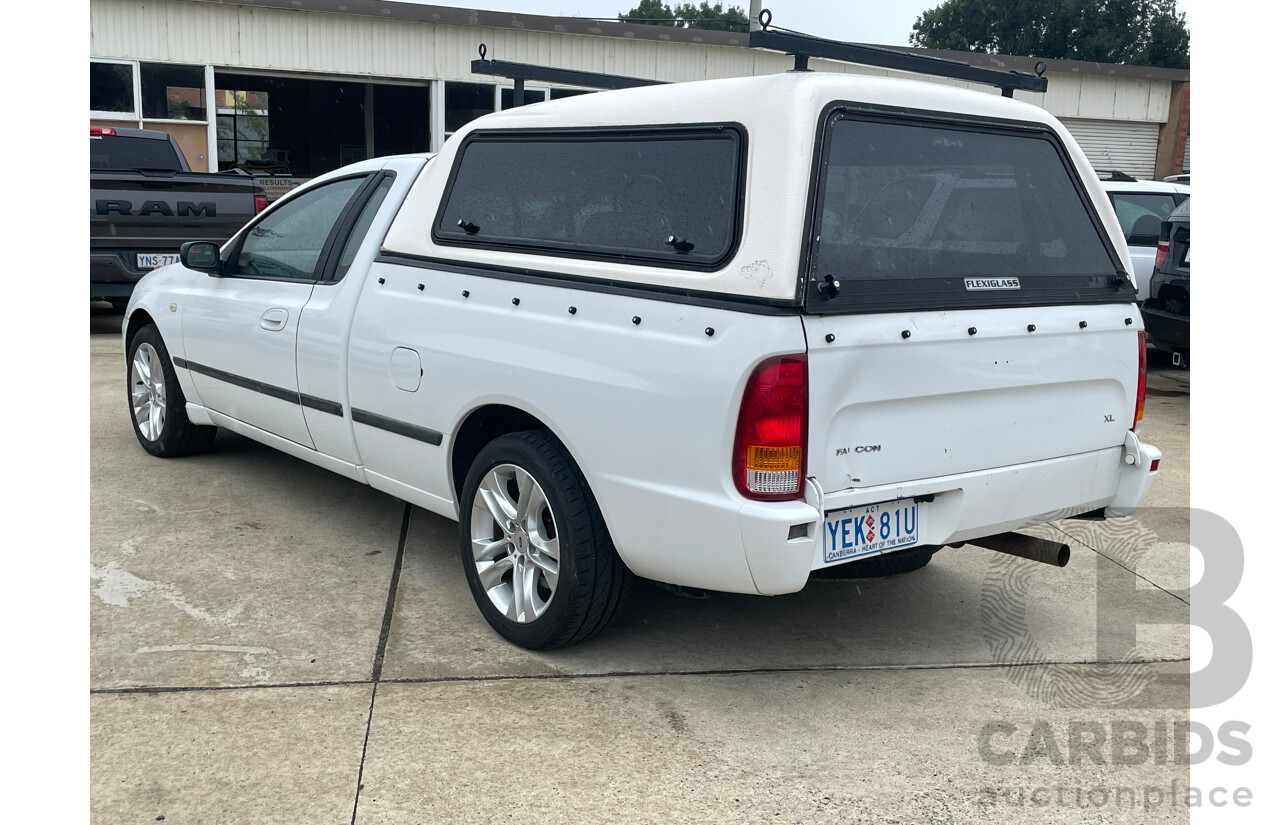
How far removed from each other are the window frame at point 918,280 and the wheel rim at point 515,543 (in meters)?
1.14

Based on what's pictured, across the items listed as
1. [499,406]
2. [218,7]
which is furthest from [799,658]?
[218,7]

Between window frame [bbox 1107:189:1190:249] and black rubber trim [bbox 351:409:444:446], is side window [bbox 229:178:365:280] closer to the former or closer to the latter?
black rubber trim [bbox 351:409:444:446]

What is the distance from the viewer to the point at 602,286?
344cm

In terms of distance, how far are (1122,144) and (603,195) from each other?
23.3m

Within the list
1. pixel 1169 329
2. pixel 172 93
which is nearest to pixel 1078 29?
pixel 172 93

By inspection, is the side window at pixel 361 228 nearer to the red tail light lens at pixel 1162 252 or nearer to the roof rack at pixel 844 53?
the roof rack at pixel 844 53

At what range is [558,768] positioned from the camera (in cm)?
304

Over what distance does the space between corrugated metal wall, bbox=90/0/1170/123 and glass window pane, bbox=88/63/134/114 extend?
0.63ft

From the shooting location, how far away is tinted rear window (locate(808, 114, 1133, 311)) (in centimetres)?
319

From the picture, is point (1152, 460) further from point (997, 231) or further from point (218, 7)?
point (218, 7)

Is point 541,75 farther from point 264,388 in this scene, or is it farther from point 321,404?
point 264,388

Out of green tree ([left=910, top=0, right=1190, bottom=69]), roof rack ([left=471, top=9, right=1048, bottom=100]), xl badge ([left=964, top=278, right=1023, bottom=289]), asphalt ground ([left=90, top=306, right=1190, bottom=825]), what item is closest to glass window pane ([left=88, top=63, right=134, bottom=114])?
asphalt ground ([left=90, top=306, right=1190, bottom=825])

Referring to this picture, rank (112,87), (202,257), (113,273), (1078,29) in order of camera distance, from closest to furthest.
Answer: (202,257)
(113,273)
(112,87)
(1078,29)

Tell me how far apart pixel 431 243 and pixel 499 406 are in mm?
782
